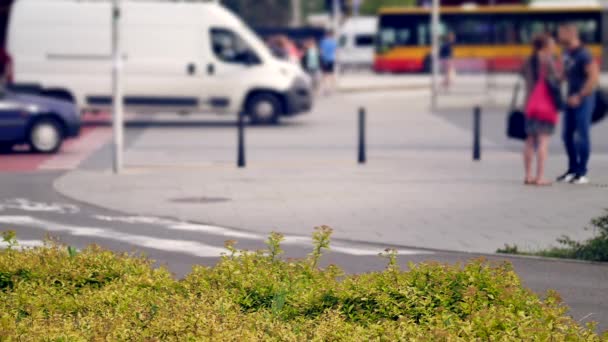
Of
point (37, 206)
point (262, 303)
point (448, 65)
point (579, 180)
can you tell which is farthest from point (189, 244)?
point (448, 65)

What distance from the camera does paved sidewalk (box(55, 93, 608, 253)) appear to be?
1305 cm

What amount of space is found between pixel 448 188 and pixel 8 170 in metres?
6.23

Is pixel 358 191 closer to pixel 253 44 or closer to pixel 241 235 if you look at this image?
pixel 241 235

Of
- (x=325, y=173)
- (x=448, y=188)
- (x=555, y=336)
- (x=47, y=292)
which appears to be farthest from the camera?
(x=325, y=173)

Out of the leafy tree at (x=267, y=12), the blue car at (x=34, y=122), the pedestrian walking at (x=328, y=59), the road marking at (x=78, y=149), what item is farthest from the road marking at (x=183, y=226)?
the leafy tree at (x=267, y=12)

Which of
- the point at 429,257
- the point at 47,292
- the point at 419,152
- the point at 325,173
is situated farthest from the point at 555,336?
the point at 419,152

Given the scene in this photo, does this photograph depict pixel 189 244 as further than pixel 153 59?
No

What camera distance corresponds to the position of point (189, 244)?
39.2 feet

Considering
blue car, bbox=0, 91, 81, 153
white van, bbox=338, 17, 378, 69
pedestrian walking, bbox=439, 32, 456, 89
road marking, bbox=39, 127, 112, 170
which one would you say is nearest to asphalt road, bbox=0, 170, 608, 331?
road marking, bbox=39, 127, 112, 170

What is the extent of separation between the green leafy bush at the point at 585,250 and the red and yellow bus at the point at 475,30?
39.5 metres

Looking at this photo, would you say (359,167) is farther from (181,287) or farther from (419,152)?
(181,287)

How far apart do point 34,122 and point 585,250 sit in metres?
12.4

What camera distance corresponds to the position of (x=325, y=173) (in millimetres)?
18297

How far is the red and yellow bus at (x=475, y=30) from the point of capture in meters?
55.0
